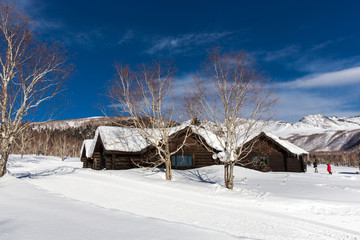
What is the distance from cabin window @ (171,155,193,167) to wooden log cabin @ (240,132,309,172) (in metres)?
6.74

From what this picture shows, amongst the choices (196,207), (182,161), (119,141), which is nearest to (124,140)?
(119,141)

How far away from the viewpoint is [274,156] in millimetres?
28672

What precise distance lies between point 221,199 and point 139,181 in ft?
19.9

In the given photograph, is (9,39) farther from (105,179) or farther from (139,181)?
(139,181)

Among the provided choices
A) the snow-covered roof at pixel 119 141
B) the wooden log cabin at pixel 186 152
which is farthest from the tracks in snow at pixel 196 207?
the wooden log cabin at pixel 186 152

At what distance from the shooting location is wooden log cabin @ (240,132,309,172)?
91.6 feet

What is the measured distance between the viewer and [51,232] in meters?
4.67

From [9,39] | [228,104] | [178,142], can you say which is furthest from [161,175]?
[9,39]

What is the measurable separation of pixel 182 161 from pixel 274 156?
1109cm

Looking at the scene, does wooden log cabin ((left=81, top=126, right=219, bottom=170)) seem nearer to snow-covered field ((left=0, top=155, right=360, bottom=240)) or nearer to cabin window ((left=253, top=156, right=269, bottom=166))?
cabin window ((left=253, top=156, right=269, bottom=166))

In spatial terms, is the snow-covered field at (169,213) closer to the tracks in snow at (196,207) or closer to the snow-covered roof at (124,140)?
the tracks in snow at (196,207)

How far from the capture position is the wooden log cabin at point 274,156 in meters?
27.9

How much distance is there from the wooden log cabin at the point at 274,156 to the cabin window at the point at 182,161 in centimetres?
674

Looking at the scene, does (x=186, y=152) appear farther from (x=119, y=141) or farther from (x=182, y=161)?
(x=119, y=141)
